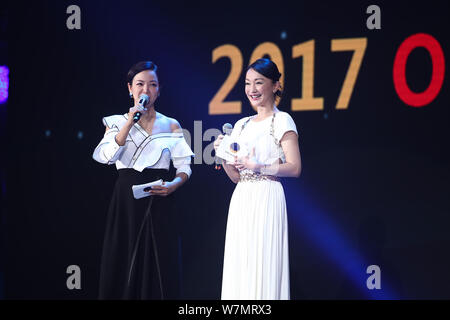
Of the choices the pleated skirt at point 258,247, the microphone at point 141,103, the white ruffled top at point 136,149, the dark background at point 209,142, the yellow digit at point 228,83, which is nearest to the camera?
the pleated skirt at point 258,247

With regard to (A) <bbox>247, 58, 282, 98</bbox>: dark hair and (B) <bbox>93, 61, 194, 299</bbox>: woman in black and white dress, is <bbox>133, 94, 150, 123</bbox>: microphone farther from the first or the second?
(A) <bbox>247, 58, 282, 98</bbox>: dark hair

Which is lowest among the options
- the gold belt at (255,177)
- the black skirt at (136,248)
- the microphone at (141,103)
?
the black skirt at (136,248)

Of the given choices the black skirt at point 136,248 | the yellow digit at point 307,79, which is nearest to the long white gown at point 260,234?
the black skirt at point 136,248

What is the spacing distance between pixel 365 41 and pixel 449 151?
97 cm

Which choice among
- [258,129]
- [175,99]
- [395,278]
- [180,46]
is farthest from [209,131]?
[395,278]

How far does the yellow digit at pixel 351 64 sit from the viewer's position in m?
4.02

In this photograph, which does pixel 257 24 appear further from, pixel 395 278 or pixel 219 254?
pixel 395 278

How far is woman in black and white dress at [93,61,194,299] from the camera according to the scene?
10.8 ft

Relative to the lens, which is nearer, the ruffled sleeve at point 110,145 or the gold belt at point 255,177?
the gold belt at point 255,177

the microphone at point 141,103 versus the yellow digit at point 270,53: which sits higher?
the yellow digit at point 270,53

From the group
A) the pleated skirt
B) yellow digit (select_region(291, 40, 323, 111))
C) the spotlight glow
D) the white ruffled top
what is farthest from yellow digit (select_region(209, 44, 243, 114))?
the spotlight glow

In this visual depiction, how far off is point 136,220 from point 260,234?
30.1 inches

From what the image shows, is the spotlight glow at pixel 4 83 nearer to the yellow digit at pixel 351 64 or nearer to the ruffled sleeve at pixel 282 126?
the ruffled sleeve at pixel 282 126

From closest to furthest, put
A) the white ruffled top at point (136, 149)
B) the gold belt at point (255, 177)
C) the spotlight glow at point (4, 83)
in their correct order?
the gold belt at point (255, 177), the white ruffled top at point (136, 149), the spotlight glow at point (4, 83)
